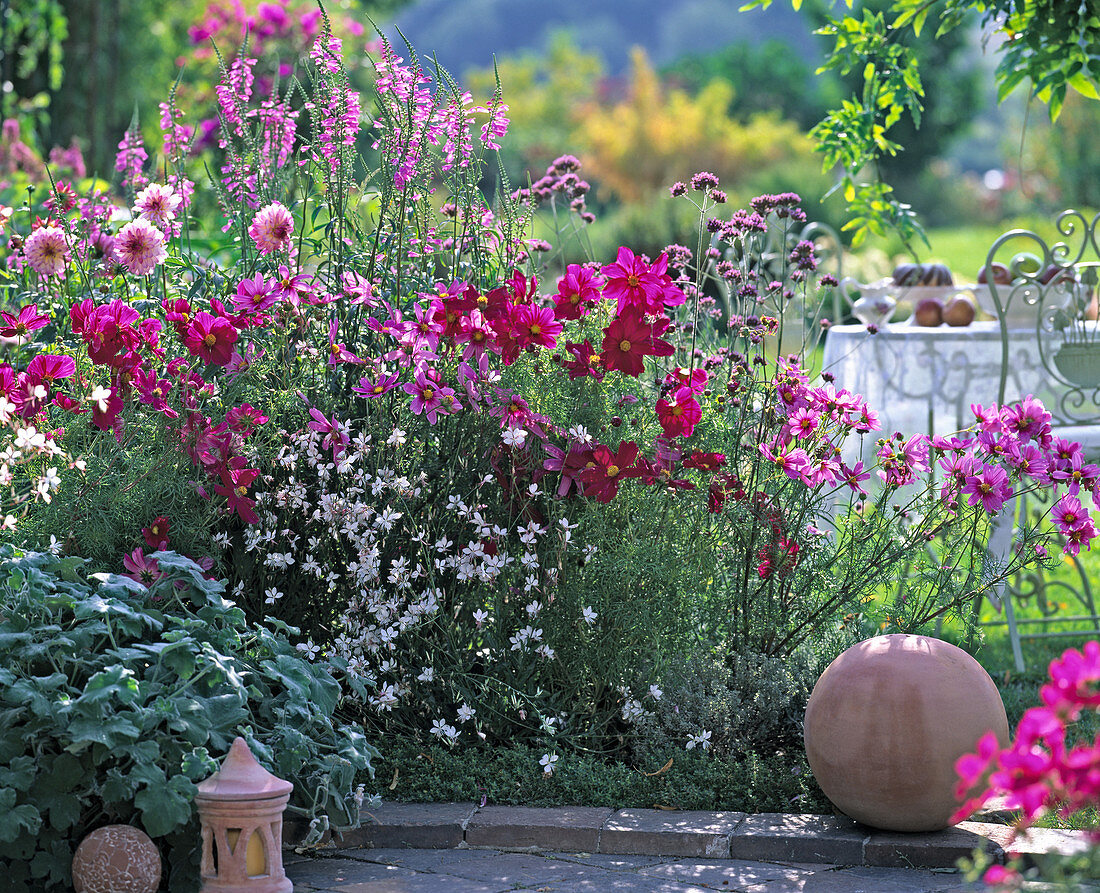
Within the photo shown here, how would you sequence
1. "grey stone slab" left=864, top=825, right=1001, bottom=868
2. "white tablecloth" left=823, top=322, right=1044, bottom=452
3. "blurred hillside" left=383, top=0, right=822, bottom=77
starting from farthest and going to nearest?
1. "blurred hillside" left=383, top=0, right=822, bottom=77
2. "white tablecloth" left=823, top=322, right=1044, bottom=452
3. "grey stone slab" left=864, top=825, right=1001, bottom=868

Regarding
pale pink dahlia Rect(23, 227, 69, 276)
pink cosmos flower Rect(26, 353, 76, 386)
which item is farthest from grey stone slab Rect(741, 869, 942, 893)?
pale pink dahlia Rect(23, 227, 69, 276)

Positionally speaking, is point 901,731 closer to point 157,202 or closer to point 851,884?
point 851,884

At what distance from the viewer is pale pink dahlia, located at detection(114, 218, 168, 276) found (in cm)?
315

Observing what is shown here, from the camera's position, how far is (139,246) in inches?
124

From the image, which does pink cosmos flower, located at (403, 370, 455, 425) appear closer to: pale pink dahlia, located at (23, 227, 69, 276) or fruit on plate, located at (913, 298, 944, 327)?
pale pink dahlia, located at (23, 227, 69, 276)

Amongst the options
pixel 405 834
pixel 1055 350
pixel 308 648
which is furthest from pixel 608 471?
pixel 1055 350

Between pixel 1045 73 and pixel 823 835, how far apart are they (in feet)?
10.4

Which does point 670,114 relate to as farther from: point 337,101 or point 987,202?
point 337,101

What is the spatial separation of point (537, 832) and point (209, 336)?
1.36m

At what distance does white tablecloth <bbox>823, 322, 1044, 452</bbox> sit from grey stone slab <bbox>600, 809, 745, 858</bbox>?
2155 mm

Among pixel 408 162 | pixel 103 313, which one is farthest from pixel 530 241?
pixel 103 313

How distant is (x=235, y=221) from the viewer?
3.67m

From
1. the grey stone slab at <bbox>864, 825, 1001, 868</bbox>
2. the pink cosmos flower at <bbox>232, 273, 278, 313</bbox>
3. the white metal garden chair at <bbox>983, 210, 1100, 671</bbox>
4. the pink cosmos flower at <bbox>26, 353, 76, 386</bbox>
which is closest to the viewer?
the grey stone slab at <bbox>864, 825, 1001, 868</bbox>

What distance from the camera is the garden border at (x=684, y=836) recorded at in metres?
2.60
